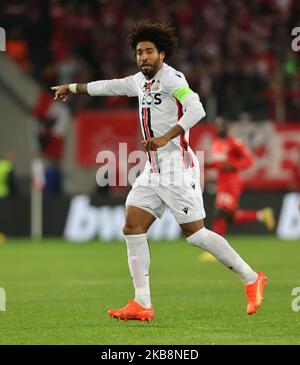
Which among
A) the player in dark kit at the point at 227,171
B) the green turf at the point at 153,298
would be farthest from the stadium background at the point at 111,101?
the green turf at the point at 153,298

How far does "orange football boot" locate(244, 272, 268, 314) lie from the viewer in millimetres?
9570

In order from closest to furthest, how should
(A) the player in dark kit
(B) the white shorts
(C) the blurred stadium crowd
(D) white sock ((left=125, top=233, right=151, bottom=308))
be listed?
(B) the white shorts
(D) white sock ((left=125, top=233, right=151, bottom=308))
(A) the player in dark kit
(C) the blurred stadium crowd

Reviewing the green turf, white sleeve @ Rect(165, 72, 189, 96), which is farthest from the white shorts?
the green turf

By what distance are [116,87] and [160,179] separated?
3.14 feet

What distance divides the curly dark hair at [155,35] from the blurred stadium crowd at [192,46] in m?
14.8

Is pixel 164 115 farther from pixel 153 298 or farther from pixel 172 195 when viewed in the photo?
pixel 153 298

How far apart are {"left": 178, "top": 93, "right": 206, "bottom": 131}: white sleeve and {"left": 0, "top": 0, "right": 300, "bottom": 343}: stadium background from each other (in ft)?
43.1

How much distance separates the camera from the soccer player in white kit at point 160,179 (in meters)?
9.52

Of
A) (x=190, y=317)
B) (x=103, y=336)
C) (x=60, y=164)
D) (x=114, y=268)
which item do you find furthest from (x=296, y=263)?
(x=60, y=164)

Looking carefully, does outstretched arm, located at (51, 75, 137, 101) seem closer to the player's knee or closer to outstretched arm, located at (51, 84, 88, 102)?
outstretched arm, located at (51, 84, 88, 102)

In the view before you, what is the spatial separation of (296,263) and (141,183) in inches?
285

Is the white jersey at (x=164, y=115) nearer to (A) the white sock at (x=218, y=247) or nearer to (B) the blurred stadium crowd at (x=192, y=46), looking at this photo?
(A) the white sock at (x=218, y=247)

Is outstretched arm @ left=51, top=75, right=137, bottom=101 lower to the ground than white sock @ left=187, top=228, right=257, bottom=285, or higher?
higher

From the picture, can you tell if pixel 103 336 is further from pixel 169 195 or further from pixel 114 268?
pixel 114 268
